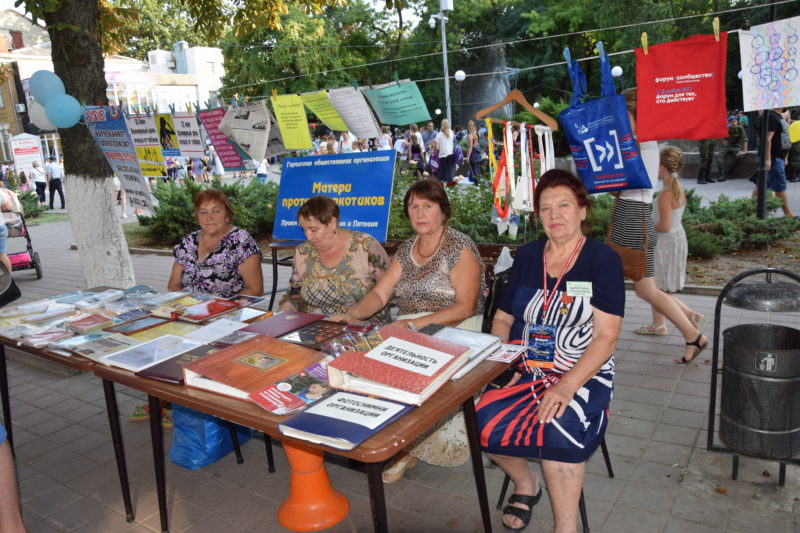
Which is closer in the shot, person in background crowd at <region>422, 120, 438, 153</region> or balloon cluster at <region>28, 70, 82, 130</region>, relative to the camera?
balloon cluster at <region>28, 70, 82, 130</region>

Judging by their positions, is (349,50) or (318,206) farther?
(349,50)

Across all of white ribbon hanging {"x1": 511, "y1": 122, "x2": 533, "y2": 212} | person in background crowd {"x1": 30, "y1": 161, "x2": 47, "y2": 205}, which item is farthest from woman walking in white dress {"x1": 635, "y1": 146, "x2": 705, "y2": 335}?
person in background crowd {"x1": 30, "y1": 161, "x2": 47, "y2": 205}

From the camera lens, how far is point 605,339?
2311mm

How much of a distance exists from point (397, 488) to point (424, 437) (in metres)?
0.30

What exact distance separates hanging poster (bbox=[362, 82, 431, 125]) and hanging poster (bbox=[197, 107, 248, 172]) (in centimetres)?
130

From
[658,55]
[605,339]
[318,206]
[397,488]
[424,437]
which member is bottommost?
[397,488]

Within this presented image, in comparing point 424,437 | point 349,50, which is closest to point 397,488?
point 424,437

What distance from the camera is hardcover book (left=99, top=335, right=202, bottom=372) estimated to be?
92.4 inches

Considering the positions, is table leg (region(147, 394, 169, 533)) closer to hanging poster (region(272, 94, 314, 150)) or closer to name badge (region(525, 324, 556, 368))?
name badge (region(525, 324, 556, 368))

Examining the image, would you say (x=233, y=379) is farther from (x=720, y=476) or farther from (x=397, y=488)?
(x=720, y=476)

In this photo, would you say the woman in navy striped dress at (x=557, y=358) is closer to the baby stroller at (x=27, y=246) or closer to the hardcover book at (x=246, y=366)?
the hardcover book at (x=246, y=366)

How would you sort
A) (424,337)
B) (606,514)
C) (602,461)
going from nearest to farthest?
1. (424,337)
2. (606,514)
3. (602,461)

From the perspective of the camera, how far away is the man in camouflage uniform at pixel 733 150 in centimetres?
1355

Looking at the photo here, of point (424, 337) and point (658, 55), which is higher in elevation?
point (658, 55)
